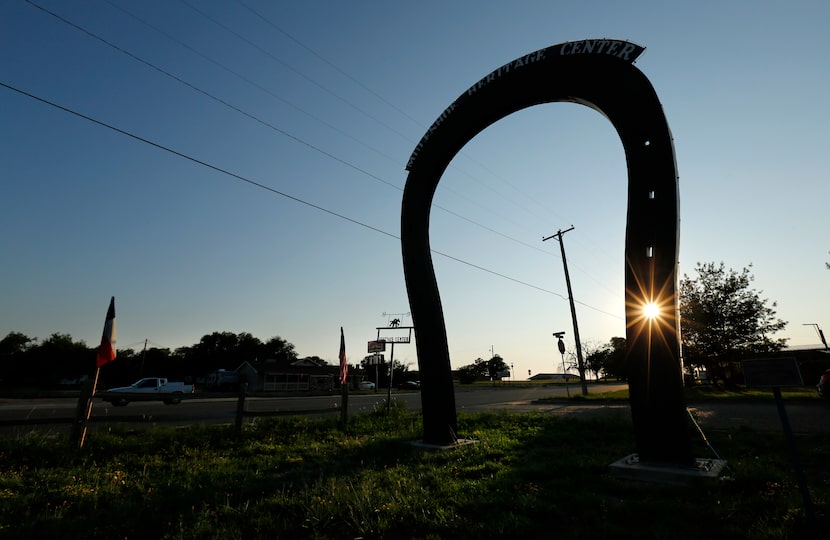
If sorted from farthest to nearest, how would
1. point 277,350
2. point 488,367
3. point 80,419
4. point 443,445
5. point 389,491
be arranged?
1. point 488,367
2. point 277,350
3. point 443,445
4. point 80,419
5. point 389,491

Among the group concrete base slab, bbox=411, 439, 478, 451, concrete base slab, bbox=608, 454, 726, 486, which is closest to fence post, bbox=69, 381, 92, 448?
concrete base slab, bbox=411, 439, 478, 451

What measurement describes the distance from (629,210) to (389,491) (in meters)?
5.52

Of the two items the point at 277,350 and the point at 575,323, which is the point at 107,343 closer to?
the point at 575,323

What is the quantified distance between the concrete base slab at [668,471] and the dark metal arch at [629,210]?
205mm

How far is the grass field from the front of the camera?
3660mm

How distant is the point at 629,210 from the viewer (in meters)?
6.30

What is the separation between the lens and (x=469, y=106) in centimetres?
878

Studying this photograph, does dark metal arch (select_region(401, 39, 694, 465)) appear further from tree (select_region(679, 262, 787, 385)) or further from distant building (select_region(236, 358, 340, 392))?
distant building (select_region(236, 358, 340, 392))

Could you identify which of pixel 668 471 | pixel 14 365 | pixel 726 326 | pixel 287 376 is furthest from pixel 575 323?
pixel 14 365

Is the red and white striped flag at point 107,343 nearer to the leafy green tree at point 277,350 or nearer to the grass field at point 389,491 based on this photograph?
the grass field at point 389,491

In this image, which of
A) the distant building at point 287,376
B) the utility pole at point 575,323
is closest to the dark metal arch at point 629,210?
the utility pole at point 575,323

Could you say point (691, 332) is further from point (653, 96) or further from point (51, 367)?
point (51, 367)

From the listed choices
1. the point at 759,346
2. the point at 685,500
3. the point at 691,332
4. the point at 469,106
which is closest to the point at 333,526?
the point at 685,500

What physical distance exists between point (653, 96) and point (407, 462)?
24.0ft
